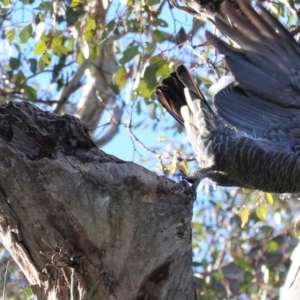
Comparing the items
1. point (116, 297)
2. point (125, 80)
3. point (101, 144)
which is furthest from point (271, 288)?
point (116, 297)

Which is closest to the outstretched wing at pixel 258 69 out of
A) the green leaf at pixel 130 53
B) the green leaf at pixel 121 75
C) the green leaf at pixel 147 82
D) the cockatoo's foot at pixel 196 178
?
the cockatoo's foot at pixel 196 178

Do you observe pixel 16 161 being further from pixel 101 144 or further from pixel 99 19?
pixel 101 144

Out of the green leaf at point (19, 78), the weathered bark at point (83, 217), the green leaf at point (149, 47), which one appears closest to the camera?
the weathered bark at point (83, 217)

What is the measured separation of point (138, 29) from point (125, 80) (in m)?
0.35

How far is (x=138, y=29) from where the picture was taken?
4.93 m

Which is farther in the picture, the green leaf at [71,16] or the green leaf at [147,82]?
the green leaf at [71,16]

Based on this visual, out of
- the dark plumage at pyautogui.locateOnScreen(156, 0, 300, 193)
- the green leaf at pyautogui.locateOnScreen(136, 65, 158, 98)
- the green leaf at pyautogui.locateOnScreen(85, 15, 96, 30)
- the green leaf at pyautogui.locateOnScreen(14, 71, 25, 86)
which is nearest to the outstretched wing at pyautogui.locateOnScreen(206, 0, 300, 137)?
the dark plumage at pyautogui.locateOnScreen(156, 0, 300, 193)

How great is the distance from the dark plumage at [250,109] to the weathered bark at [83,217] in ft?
2.90

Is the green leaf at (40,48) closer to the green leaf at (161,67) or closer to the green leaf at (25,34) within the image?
the green leaf at (25,34)

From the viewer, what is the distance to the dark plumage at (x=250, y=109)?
3525mm

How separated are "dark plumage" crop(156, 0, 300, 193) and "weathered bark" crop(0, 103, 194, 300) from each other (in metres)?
0.88

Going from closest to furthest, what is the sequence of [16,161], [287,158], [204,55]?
[16,161] < [287,158] < [204,55]

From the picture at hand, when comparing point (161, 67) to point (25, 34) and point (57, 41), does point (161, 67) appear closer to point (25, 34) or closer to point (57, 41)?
point (57, 41)

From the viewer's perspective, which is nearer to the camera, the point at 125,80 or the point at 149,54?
the point at 149,54
